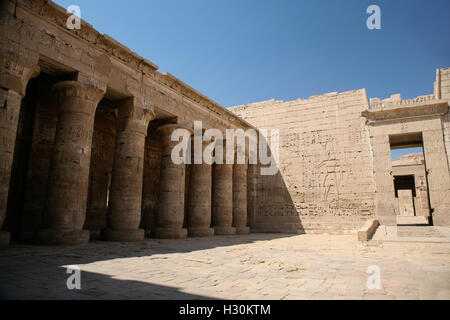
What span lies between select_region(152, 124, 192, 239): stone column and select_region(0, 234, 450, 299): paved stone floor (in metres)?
4.41

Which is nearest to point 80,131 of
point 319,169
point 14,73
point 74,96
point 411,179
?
point 74,96

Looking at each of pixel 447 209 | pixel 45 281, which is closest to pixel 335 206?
pixel 447 209

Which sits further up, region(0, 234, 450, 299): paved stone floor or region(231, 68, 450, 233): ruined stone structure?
region(231, 68, 450, 233): ruined stone structure

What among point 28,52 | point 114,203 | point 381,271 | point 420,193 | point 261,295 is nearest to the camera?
point 261,295

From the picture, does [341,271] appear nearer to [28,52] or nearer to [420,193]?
[28,52]

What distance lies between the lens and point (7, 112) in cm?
630

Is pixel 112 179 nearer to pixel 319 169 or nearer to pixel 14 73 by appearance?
pixel 14 73

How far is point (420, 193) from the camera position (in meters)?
23.6

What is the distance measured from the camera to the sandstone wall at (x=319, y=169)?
50.7ft

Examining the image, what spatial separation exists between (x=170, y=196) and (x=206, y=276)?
7.00m

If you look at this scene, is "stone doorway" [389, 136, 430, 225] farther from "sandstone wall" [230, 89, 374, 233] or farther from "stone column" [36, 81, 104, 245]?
"stone column" [36, 81, 104, 245]

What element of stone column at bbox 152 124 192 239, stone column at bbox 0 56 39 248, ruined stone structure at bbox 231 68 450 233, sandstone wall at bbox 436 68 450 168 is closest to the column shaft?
stone column at bbox 0 56 39 248

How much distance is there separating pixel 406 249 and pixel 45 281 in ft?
27.3

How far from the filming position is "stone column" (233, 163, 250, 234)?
51.9 ft
